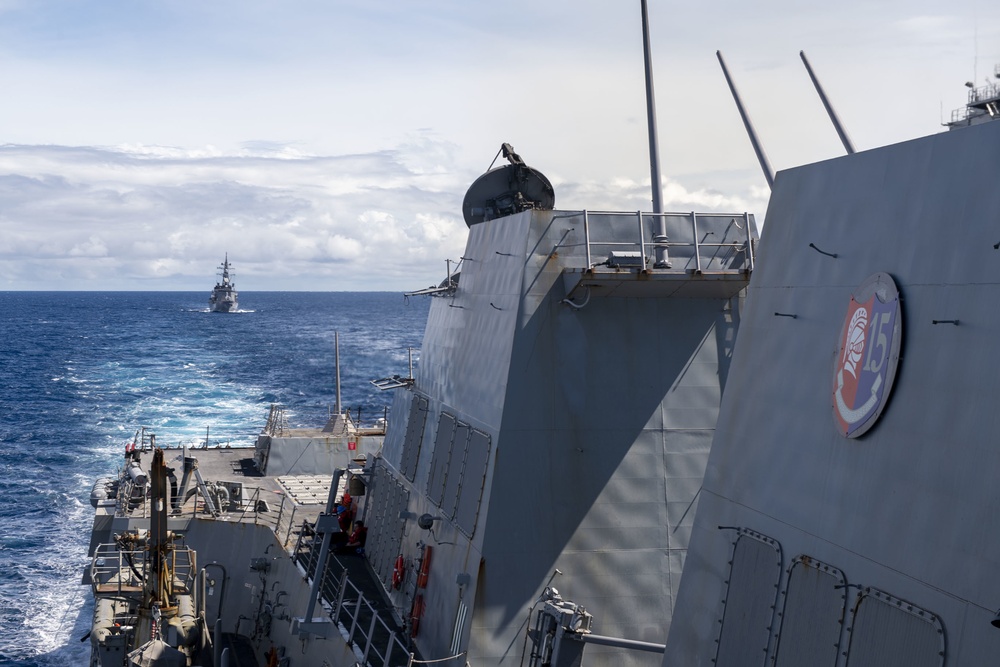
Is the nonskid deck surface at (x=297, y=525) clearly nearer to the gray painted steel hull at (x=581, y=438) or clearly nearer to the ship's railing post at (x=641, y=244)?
the gray painted steel hull at (x=581, y=438)

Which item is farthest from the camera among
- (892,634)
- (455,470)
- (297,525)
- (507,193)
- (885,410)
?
(297,525)

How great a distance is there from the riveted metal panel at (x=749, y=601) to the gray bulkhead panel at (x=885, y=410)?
15cm

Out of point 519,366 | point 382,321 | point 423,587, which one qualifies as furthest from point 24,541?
point 382,321

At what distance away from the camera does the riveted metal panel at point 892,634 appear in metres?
6.69

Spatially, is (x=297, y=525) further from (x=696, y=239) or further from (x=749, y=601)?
(x=749, y=601)

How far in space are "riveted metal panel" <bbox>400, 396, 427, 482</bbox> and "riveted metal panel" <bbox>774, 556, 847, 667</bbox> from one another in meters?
12.0

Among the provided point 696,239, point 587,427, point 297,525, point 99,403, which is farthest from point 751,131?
point 99,403

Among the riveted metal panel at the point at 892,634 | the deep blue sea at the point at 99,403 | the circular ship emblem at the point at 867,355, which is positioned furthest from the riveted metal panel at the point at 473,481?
the riveted metal panel at the point at 892,634

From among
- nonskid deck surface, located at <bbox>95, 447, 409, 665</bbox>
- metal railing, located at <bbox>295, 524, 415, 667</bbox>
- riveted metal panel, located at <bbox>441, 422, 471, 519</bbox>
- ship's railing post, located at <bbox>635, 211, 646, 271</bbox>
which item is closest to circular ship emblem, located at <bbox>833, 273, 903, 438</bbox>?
ship's railing post, located at <bbox>635, 211, 646, 271</bbox>

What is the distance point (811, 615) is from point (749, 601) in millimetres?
858

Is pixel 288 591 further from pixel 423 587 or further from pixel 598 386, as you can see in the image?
pixel 598 386

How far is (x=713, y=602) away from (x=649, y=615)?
606 centimetres

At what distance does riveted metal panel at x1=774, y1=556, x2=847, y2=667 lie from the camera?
768cm

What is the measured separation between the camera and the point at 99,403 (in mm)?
81625
